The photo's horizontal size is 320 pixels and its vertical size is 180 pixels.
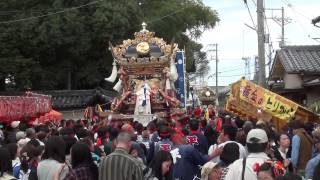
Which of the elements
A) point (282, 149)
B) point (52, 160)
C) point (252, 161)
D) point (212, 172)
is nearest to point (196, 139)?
point (282, 149)

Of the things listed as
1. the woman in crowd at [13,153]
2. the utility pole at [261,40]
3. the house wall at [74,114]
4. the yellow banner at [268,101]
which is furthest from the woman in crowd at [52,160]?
the house wall at [74,114]

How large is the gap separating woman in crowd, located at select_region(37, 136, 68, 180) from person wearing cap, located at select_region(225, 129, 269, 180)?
216cm

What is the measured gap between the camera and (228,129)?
28.2 feet

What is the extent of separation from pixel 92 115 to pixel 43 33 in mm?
10516

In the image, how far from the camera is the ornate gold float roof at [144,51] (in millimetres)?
23422

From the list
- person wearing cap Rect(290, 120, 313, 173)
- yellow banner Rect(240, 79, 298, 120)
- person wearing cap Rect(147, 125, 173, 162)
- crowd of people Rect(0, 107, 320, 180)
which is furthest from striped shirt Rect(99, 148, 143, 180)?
yellow banner Rect(240, 79, 298, 120)

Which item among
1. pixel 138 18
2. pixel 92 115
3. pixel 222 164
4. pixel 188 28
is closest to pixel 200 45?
pixel 188 28

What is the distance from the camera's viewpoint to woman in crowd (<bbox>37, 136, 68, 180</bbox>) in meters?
7.07

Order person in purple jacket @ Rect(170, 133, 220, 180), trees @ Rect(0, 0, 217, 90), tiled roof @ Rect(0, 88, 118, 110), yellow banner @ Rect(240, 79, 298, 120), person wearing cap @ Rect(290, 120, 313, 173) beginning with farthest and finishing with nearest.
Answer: trees @ Rect(0, 0, 217, 90)
tiled roof @ Rect(0, 88, 118, 110)
yellow banner @ Rect(240, 79, 298, 120)
person wearing cap @ Rect(290, 120, 313, 173)
person in purple jacket @ Rect(170, 133, 220, 180)

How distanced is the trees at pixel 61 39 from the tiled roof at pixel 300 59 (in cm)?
1560

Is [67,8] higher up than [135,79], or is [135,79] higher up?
[67,8]

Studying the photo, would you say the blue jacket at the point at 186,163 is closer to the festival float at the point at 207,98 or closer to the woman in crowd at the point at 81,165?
the woman in crowd at the point at 81,165

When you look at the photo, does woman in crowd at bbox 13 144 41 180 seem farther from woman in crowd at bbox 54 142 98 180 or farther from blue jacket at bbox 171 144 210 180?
blue jacket at bbox 171 144 210 180

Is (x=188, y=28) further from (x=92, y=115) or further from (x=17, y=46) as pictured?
(x=92, y=115)
